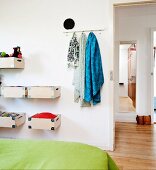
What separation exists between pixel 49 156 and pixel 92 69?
158cm

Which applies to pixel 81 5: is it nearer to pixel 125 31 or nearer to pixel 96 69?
pixel 96 69

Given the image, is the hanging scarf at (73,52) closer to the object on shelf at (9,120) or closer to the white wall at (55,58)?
the white wall at (55,58)

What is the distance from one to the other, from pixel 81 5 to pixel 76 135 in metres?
1.83

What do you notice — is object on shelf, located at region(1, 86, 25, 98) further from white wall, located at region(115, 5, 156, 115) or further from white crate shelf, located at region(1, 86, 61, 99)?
white wall, located at region(115, 5, 156, 115)

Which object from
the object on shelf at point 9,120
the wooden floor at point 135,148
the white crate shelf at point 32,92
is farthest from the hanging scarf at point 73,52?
the wooden floor at point 135,148

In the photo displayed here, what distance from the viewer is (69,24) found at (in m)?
2.64

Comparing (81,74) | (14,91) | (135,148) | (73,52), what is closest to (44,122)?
(14,91)

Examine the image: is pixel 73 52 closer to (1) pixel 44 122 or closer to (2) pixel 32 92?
(2) pixel 32 92

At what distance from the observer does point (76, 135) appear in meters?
2.71

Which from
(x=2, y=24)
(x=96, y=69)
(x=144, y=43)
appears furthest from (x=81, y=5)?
Result: (x=144, y=43)

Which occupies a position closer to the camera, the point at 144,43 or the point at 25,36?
the point at 25,36

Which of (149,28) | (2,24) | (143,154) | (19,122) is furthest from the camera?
(149,28)

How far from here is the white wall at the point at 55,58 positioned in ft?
8.43

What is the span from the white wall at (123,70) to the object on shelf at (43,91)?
2284 millimetres
